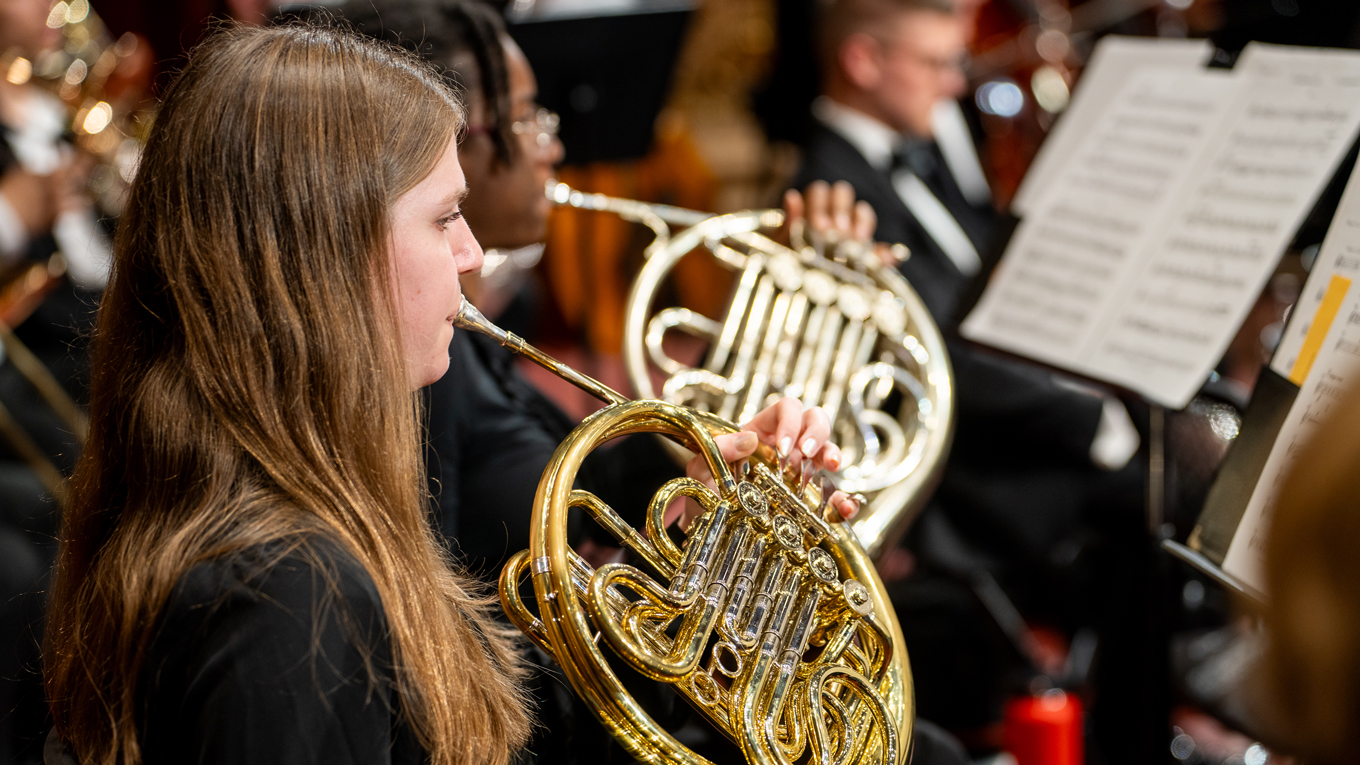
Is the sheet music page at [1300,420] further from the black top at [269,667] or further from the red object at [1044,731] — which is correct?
the black top at [269,667]

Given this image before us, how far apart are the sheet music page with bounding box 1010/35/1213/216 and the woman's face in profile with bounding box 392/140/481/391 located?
40.3 inches

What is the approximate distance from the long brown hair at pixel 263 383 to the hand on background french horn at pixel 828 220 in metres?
0.83

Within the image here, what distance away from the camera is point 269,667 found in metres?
0.72

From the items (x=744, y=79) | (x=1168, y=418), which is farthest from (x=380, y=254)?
(x=744, y=79)

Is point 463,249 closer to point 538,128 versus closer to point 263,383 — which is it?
point 263,383

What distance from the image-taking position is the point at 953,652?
2070 mm

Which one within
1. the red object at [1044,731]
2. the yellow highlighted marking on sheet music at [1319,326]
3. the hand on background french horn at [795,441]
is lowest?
the red object at [1044,731]

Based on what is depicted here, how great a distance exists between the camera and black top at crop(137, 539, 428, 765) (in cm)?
72

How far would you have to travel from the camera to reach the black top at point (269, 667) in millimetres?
719

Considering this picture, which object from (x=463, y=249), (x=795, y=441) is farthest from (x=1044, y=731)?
(x=463, y=249)

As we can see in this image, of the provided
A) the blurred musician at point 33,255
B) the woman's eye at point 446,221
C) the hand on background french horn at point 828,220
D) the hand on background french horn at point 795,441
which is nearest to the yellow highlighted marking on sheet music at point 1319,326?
the hand on background french horn at point 795,441

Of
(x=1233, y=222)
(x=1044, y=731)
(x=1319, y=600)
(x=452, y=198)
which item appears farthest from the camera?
(x=1044, y=731)

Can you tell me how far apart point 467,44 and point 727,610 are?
832mm

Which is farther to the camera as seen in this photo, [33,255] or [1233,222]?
[33,255]
